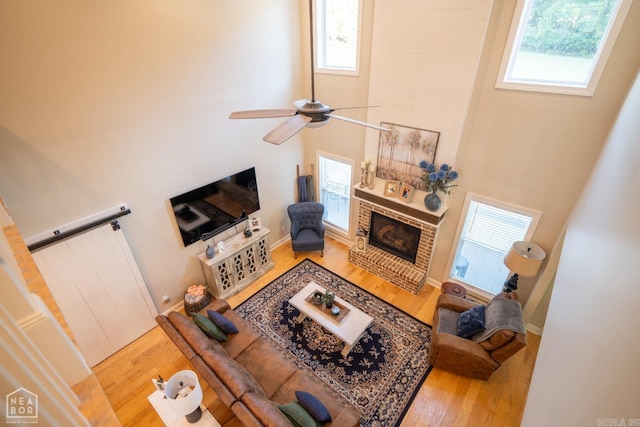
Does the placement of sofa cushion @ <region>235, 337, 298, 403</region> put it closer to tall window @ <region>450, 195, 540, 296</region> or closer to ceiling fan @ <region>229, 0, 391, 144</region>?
ceiling fan @ <region>229, 0, 391, 144</region>

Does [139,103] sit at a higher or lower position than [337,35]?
lower

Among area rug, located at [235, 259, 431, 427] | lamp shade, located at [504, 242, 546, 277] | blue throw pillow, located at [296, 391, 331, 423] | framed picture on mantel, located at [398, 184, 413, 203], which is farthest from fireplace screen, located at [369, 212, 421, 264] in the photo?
blue throw pillow, located at [296, 391, 331, 423]

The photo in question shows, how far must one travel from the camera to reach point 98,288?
12.6ft

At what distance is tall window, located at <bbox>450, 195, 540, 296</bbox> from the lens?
423 cm

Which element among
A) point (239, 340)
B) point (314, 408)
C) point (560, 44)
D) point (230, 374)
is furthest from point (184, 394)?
point (560, 44)

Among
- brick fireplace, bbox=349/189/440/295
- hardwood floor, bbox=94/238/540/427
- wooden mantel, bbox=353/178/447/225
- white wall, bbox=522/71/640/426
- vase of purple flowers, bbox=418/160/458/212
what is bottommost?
hardwood floor, bbox=94/238/540/427

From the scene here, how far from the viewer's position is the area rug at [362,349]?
3.78 metres

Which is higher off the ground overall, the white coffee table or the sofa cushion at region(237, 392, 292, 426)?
the sofa cushion at region(237, 392, 292, 426)

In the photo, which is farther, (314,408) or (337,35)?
(337,35)

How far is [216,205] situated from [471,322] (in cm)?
405

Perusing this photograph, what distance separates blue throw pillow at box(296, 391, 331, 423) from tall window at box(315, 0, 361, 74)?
180 inches

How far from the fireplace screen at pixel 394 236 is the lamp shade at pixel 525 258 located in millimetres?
1417

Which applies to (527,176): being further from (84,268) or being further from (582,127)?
(84,268)

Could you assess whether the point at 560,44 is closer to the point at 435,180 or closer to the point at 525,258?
the point at 435,180
